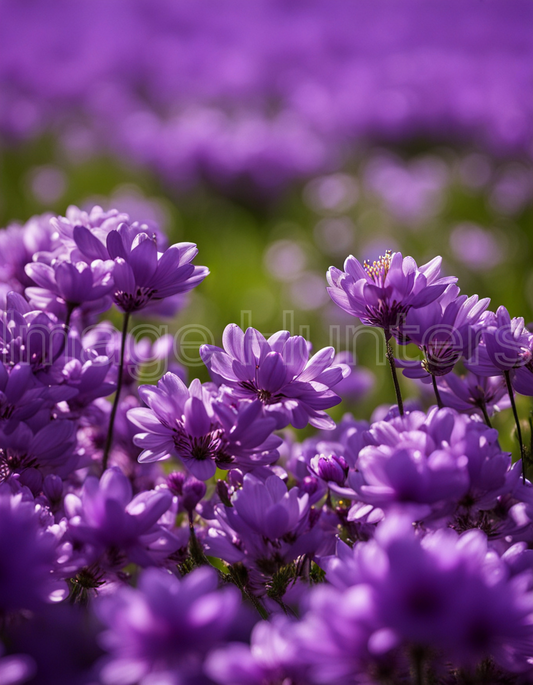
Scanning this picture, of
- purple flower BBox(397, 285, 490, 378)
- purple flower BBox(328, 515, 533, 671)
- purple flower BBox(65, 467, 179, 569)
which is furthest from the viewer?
purple flower BBox(397, 285, 490, 378)

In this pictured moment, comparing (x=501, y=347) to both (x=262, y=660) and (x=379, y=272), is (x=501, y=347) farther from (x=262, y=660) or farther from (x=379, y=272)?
(x=262, y=660)

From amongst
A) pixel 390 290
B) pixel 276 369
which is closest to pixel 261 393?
pixel 276 369

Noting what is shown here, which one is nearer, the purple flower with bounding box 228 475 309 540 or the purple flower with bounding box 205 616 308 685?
the purple flower with bounding box 205 616 308 685

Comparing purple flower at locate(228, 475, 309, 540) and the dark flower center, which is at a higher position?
the dark flower center

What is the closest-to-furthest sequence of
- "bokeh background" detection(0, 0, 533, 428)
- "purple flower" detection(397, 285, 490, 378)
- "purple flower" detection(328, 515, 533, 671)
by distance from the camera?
1. "purple flower" detection(328, 515, 533, 671)
2. "purple flower" detection(397, 285, 490, 378)
3. "bokeh background" detection(0, 0, 533, 428)

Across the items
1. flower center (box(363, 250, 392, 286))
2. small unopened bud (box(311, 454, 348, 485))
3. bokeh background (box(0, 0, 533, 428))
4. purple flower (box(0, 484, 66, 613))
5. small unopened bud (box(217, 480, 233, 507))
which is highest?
flower center (box(363, 250, 392, 286))

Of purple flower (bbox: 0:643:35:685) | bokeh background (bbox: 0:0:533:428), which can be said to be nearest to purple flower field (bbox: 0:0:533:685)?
purple flower (bbox: 0:643:35:685)

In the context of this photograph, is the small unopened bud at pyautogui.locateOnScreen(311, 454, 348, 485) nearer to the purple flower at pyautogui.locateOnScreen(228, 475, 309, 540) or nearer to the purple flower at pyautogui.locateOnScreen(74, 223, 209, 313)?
the purple flower at pyautogui.locateOnScreen(228, 475, 309, 540)
